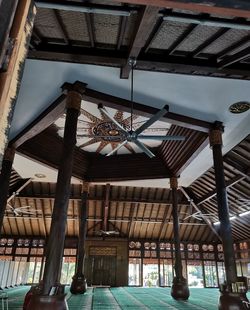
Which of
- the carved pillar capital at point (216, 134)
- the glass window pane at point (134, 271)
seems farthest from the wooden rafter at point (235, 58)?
the glass window pane at point (134, 271)

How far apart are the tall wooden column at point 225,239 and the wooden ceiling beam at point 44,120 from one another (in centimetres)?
393

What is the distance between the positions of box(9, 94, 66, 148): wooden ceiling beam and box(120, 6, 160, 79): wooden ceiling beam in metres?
2.02

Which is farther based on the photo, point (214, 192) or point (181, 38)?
point (214, 192)

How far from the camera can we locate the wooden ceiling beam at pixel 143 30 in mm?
3863

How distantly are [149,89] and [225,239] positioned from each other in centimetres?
370

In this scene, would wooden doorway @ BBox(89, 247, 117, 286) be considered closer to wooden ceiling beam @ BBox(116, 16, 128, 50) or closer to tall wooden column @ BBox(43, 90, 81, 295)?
tall wooden column @ BBox(43, 90, 81, 295)

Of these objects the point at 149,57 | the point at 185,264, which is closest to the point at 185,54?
the point at 149,57

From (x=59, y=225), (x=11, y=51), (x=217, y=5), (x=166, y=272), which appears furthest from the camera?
(x=166, y=272)

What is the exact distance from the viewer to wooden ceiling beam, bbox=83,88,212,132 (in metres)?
6.28

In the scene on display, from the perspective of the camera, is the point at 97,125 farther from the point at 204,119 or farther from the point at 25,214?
the point at 25,214

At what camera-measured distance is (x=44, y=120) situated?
709cm

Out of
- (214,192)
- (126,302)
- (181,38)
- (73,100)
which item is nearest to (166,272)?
(214,192)

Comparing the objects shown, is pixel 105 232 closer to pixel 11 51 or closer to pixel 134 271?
pixel 134 271

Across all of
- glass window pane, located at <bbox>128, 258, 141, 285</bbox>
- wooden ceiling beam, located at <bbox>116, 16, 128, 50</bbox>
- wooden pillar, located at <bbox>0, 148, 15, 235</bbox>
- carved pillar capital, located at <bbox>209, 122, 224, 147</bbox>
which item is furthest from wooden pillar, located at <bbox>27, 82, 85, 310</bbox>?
glass window pane, located at <bbox>128, 258, 141, 285</bbox>
